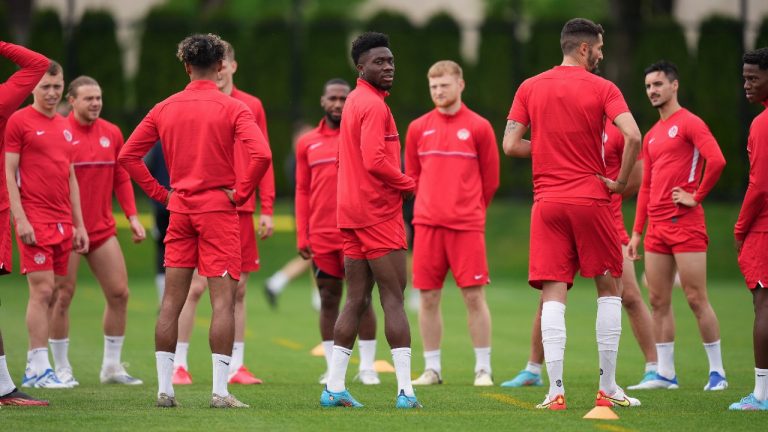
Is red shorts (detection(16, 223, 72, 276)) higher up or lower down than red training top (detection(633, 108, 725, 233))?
lower down

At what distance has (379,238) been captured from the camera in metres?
7.84

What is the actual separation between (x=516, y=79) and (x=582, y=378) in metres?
16.4

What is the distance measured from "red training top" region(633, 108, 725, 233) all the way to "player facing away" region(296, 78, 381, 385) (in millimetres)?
2459

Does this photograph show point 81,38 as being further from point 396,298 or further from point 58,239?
point 396,298

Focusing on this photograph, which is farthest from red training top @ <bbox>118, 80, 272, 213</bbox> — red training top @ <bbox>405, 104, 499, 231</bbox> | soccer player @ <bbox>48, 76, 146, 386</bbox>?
red training top @ <bbox>405, 104, 499, 231</bbox>

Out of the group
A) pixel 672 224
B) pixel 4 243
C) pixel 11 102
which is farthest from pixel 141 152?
pixel 672 224

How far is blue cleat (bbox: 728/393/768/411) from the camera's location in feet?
25.9

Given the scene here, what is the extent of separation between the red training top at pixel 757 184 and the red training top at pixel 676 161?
1.22m

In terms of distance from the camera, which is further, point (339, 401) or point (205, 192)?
point (339, 401)

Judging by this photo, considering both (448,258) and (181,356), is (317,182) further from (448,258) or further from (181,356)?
(181,356)

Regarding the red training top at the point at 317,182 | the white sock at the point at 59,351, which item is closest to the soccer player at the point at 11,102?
the white sock at the point at 59,351

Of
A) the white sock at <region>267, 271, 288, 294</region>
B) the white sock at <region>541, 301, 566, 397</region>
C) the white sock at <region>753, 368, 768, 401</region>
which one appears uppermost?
the white sock at <region>541, 301, 566, 397</region>

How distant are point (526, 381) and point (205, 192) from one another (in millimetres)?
3241

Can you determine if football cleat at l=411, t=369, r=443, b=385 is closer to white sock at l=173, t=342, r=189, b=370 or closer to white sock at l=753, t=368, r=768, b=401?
white sock at l=173, t=342, r=189, b=370
